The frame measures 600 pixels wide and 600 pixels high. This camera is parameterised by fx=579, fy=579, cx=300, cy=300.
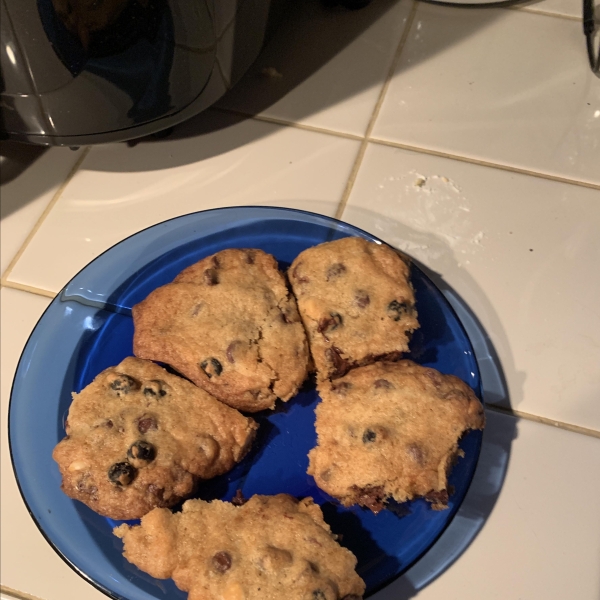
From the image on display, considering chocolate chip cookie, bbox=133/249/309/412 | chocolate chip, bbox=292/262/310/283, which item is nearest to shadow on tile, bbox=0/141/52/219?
chocolate chip cookie, bbox=133/249/309/412

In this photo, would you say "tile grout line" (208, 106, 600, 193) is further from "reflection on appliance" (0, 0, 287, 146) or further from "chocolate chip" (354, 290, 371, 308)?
"chocolate chip" (354, 290, 371, 308)

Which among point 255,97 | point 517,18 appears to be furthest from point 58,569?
point 517,18

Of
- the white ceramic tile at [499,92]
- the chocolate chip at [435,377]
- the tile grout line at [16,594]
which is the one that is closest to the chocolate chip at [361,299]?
the chocolate chip at [435,377]

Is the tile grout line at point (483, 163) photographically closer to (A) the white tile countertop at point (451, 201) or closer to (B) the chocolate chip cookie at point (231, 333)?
(A) the white tile countertop at point (451, 201)

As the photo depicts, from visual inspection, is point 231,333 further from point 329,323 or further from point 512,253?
point 512,253

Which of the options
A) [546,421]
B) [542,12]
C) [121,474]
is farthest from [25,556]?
[542,12]
